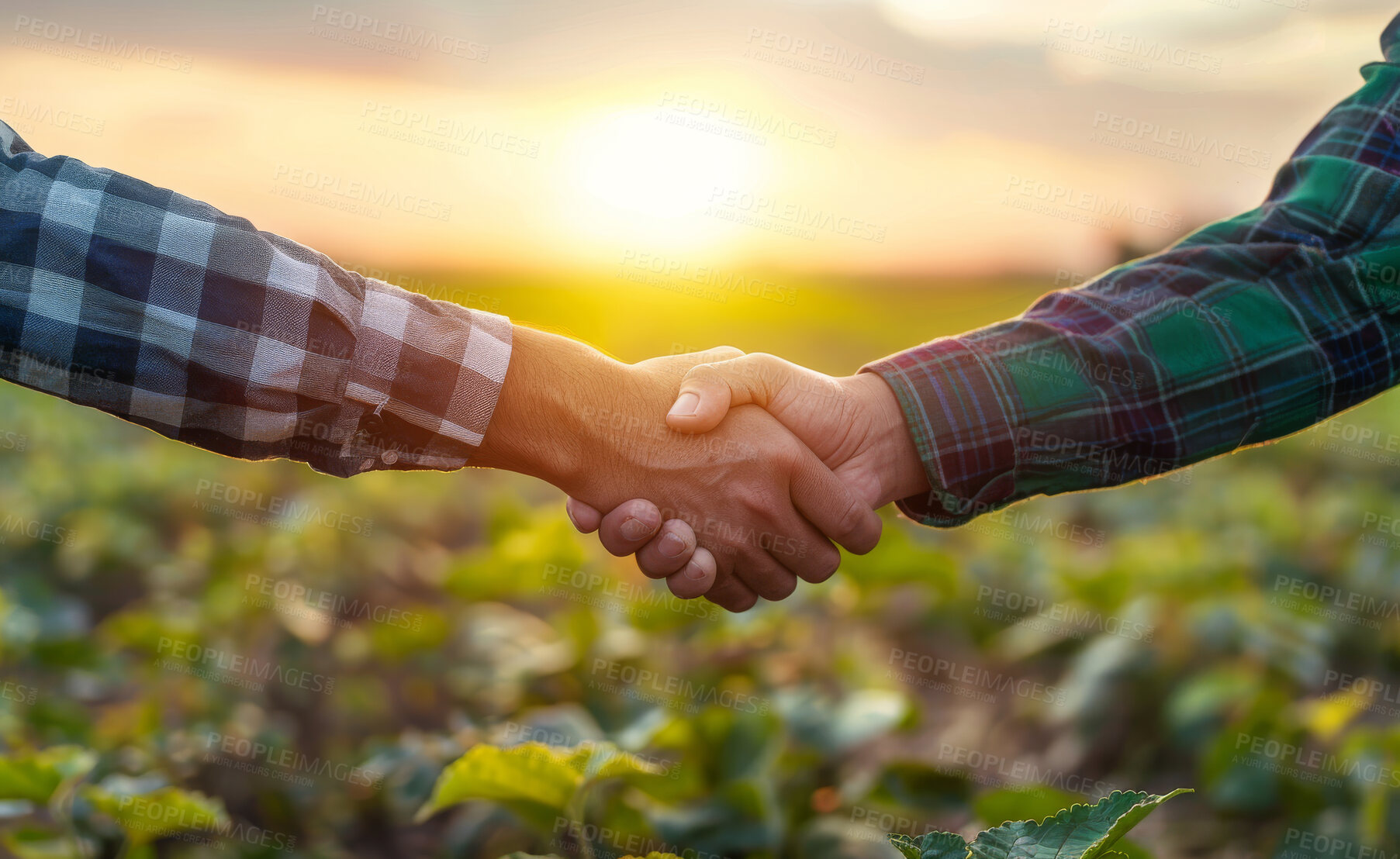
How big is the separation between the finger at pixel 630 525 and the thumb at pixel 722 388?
20cm

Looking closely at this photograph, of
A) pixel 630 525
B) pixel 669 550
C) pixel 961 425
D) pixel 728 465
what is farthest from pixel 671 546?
pixel 961 425

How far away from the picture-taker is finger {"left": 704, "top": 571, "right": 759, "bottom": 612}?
2395 mm

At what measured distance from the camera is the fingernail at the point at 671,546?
226 centimetres

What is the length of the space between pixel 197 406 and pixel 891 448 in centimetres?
143

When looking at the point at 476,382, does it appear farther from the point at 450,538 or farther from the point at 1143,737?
the point at 450,538

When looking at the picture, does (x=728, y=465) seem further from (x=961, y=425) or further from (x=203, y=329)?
(x=203, y=329)

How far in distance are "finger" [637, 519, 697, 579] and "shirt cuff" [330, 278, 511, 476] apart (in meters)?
0.52

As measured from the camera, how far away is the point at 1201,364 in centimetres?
218

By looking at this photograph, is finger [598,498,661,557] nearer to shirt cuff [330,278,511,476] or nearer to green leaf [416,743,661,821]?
shirt cuff [330,278,511,476]

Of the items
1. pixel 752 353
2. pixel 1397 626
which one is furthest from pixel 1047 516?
pixel 752 353

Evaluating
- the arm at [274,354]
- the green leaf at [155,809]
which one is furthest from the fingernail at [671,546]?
the green leaf at [155,809]

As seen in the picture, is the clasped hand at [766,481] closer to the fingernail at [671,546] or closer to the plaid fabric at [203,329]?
the fingernail at [671,546]

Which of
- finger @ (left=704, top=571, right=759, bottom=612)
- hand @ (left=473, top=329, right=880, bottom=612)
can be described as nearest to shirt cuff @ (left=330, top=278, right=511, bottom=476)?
hand @ (left=473, top=329, right=880, bottom=612)

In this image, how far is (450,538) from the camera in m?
4.84
